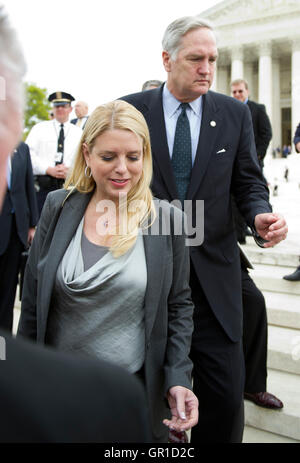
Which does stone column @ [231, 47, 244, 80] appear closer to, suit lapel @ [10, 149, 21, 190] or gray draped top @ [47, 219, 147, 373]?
suit lapel @ [10, 149, 21, 190]

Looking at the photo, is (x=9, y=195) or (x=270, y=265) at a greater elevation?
(x=9, y=195)

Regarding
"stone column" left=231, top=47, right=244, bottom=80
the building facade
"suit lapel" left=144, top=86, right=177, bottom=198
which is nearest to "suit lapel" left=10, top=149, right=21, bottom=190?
"suit lapel" left=144, top=86, right=177, bottom=198

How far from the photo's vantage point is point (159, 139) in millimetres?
2727

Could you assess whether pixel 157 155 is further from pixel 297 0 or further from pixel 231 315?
pixel 297 0

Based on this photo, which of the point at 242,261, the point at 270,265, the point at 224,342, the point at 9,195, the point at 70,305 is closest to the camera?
the point at 70,305

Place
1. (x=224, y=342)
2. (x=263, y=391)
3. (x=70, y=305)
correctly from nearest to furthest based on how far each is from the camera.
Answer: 1. (x=70, y=305)
2. (x=224, y=342)
3. (x=263, y=391)

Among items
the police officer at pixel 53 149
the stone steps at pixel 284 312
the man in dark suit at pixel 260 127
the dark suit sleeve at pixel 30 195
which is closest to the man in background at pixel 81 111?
the police officer at pixel 53 149

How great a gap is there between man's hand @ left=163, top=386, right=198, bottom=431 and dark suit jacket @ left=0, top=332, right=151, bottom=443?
1350 millimetres

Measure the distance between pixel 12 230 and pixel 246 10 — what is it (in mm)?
43612

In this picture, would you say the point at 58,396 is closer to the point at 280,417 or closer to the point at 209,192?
the point at 209,192

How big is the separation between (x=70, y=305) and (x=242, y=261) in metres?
1.47

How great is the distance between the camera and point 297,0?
38.2 metres

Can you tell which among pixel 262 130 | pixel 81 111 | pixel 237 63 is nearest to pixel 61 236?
pixel 262 130

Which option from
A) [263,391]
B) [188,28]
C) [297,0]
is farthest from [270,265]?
[297,0]
